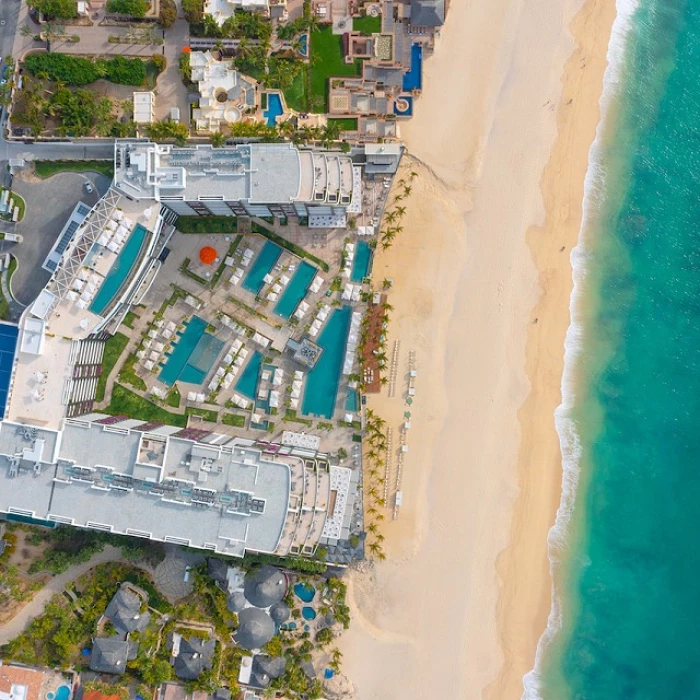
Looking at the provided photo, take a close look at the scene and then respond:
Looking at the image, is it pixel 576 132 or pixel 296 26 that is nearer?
Answer: pixel 296 26

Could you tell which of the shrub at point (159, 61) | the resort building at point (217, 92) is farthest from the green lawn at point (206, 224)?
the shrub at point (159, 61)

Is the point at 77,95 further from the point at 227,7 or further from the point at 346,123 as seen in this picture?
the point at 346,123

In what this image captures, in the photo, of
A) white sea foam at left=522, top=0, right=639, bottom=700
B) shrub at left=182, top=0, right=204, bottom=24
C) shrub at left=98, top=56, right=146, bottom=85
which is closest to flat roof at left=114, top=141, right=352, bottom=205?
shrub at left=98, top=56, right=146, bottom=85

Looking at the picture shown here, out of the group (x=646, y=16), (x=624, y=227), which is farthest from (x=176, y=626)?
(x=646, y=16)

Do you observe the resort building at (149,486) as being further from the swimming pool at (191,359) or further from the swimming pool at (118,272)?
the swimming pool at (118,272)

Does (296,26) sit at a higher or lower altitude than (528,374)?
higher

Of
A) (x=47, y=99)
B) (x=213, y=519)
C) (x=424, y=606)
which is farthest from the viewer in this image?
(x=424, y=606)

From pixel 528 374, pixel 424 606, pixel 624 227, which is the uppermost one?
pixel 624 227

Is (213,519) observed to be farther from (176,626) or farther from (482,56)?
(482,56)
